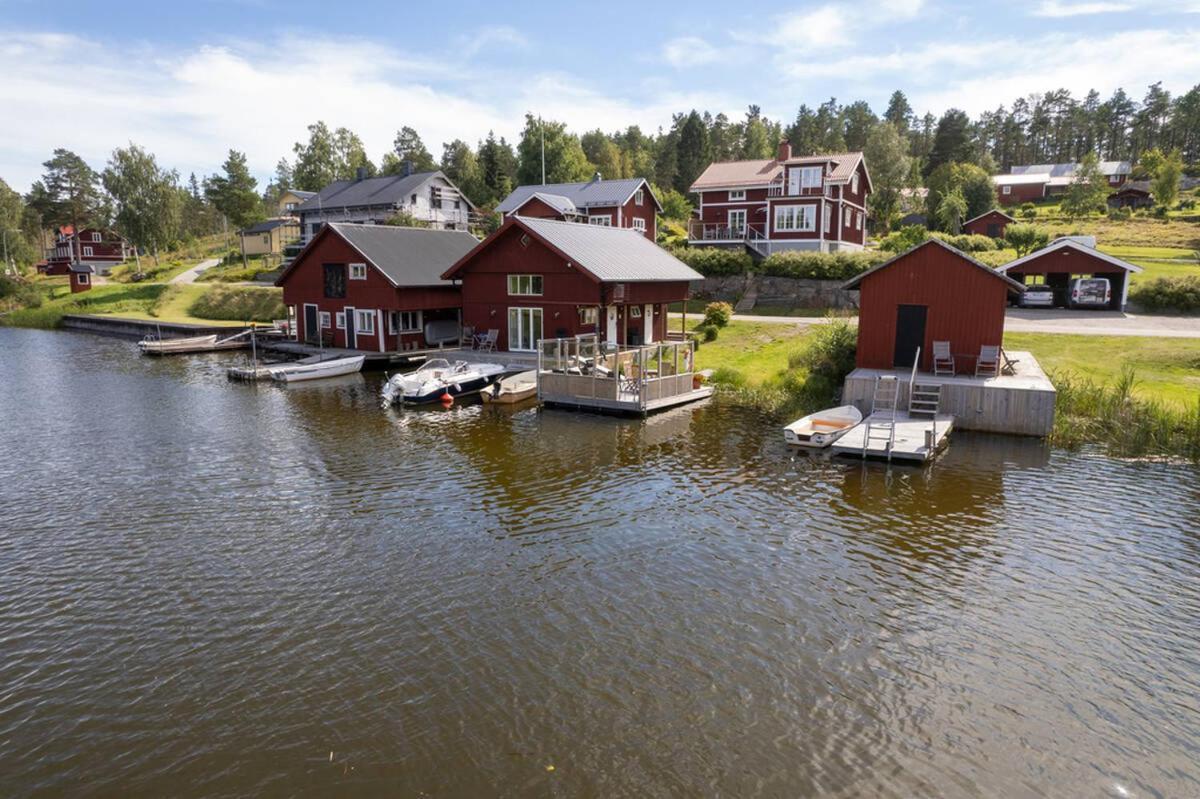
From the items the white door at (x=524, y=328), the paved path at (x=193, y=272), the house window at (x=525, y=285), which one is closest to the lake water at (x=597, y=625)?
the white door at (x=524, y=328)

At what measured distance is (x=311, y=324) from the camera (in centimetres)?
4388

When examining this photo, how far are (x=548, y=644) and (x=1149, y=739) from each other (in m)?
8.06

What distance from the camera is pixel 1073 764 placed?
902 cm

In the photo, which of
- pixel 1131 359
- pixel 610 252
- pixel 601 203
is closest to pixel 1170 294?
pixel 1131 359

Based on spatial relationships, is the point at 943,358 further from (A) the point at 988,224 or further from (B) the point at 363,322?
(A) the point at 988,224

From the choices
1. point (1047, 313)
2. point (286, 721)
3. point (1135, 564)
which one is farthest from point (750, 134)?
Answer: point (286, 721)

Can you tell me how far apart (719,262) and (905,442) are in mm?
29686

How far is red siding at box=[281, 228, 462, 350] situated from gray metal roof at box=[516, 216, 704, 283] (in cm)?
771

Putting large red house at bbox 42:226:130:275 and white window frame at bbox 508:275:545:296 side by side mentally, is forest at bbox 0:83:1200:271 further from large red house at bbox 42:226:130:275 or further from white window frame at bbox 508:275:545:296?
white window frame at bbox 508:275:545:296

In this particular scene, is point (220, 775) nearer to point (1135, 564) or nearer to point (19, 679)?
point (19, 679)

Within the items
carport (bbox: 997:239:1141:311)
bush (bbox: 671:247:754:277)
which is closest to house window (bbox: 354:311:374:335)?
bush (bbox: 671:247:754:277)

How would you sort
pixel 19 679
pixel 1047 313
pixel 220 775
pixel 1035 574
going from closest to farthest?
pixel 220 775
pixel 19 679
pixel 1035 574
pixel 1047 313

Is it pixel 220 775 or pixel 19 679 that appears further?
pixel 19 679

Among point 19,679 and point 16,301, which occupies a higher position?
point 16,301
